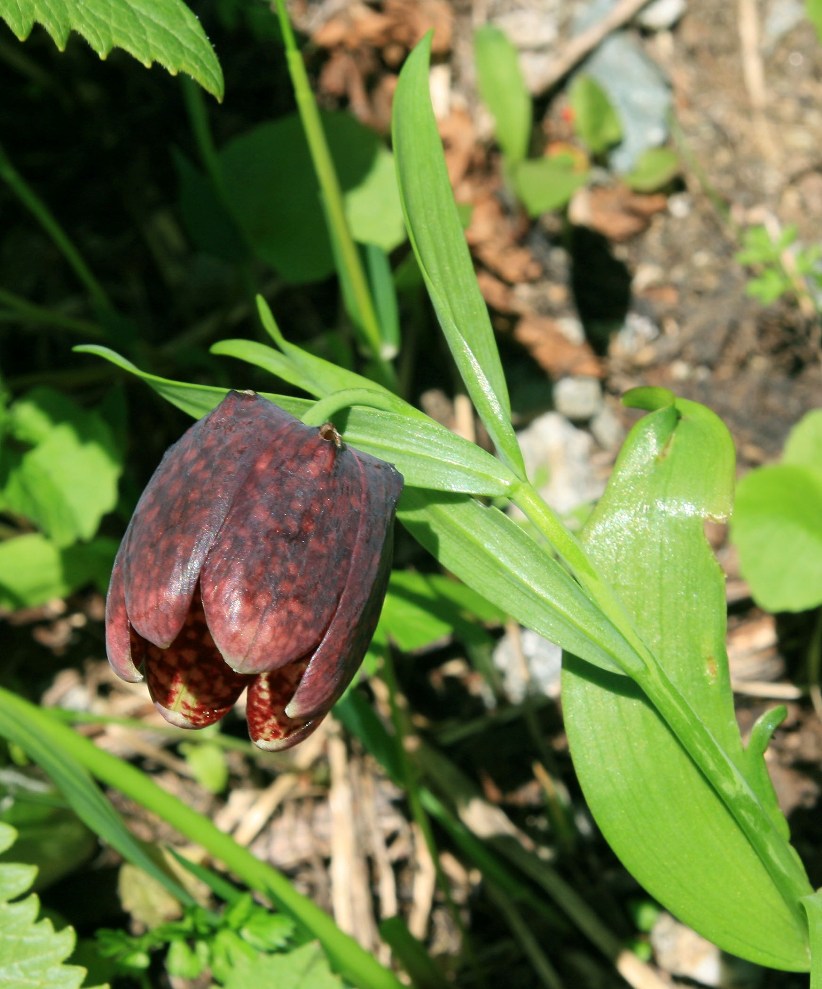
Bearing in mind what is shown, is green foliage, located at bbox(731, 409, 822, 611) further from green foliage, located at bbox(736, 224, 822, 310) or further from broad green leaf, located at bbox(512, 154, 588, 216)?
broad green leaf, located at bbox(512, 154, 588, 216)

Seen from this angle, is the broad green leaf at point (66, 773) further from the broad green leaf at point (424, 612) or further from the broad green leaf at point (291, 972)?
the broad green leaf at point (424, 612)

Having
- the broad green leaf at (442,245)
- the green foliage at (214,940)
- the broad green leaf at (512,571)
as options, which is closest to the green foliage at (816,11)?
the broad green leaf at (442,245)

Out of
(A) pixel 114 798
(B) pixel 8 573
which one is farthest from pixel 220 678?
(A) pixel 114 798

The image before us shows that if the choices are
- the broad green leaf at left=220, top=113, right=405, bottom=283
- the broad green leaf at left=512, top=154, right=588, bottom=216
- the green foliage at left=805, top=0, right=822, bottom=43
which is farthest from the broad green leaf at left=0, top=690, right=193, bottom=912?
the green foliage at left=805, top=0, right=822, bottom=43

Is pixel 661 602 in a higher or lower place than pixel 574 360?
higher

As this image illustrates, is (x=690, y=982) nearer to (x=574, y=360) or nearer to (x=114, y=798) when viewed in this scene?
(x=114, y=798)
